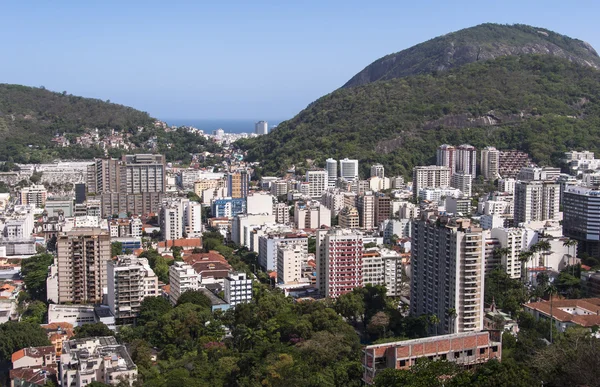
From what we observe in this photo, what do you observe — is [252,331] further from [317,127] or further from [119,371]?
[317,127]

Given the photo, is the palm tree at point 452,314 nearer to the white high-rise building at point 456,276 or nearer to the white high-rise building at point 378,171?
the white high-rise building at point 456,276

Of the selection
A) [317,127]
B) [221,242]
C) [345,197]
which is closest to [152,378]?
[221,242]

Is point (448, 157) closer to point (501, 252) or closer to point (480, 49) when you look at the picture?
point (501, 252)

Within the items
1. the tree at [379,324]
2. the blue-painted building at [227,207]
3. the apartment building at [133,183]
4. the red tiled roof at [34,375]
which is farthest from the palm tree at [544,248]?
the apartment building at [133,183]

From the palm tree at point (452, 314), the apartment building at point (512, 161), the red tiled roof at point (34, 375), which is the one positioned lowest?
the red tiled roof at point (34, 375)

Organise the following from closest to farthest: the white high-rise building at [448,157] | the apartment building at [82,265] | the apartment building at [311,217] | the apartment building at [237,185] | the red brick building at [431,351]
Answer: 1. the red brick building at [431,351]
2. the apartment building at [82,265]
3. the apartment building at [311,217]
4. the apartment building at [237,185]
5. the white high-rise building at [448,157]

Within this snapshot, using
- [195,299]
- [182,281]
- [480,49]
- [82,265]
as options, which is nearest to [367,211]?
[182,281]
